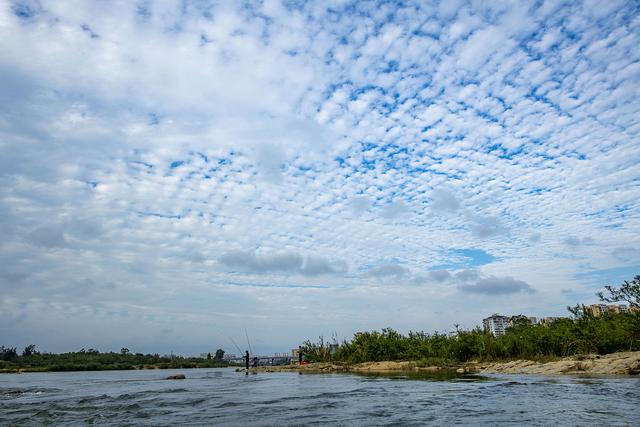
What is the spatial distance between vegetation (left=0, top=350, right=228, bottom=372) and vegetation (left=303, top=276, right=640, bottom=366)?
53.3 meters

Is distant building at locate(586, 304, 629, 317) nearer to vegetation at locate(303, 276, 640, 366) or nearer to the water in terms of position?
vegetation at locate(303, 276, 640, 366)

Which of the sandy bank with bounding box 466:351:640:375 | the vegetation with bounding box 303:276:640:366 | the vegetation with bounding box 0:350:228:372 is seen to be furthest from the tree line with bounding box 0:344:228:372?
the sandy bank with bounding box 466:351:640:375

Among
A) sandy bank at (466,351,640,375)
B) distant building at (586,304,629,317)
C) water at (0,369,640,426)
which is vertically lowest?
water at (0,369,640,426)

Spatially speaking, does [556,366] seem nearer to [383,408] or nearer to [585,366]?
[585,366]

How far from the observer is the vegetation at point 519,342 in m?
28.3

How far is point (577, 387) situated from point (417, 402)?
6.68 metres

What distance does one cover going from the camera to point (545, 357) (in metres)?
30.7

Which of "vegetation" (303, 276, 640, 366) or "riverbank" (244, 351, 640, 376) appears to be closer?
"riverbank" (244, 351, 640, 376)

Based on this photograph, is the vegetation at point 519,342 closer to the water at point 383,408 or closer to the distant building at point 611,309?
the distant building at point 611,309

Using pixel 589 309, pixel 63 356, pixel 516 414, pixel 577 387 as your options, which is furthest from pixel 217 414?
pixel 63 356

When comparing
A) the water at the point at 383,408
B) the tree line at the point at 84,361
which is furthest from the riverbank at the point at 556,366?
the tree line at the point at 84,361

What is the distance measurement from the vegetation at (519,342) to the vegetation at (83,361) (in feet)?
175

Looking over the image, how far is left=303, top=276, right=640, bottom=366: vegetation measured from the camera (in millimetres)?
28297

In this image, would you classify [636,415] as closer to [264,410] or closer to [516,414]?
[516,414]
